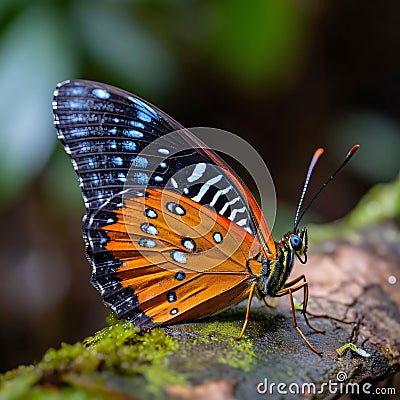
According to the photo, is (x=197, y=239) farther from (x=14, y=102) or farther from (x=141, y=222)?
(x=14, y=102)

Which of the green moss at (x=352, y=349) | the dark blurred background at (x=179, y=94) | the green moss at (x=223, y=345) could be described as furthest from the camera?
the dark blurred background at (x=179, y=94)

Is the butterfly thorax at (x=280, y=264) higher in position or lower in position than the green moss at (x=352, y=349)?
higher

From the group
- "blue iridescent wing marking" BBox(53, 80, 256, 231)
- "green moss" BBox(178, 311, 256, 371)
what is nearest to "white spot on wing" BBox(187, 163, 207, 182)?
"blue iridescent wing marking" BBox(53, 80, 256, 231)

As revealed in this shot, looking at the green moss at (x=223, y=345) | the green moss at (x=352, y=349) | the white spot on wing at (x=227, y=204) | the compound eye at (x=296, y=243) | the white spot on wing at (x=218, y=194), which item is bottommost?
the green moss at (x=352, y=349)

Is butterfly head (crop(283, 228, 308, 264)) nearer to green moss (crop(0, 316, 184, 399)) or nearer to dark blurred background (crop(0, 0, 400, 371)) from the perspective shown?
→ green moss (crop(0, 316, 184, 399))

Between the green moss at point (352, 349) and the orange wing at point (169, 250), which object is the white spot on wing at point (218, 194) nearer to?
the orange wing at point (169, 250)

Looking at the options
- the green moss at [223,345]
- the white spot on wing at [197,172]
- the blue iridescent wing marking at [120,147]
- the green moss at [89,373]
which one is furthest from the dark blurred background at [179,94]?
the green moss at [89,373]
